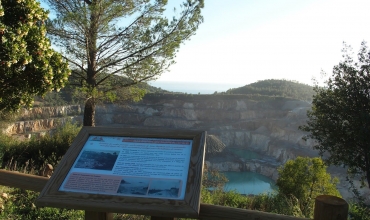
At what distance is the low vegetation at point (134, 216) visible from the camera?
4.00 meters

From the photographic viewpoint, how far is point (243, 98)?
43406mm

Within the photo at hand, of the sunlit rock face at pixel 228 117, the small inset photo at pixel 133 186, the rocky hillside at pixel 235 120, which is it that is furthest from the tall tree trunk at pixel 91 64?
the sunlit rock face at pixel 228 117

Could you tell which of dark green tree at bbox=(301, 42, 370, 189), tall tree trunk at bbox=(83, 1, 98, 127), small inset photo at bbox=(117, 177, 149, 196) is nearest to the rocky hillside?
tall tree trunk at bbox=(83, 1, 98, 127)

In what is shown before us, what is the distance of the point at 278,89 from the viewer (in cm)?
4569

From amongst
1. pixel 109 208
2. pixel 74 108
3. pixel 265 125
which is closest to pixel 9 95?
pixel 109 208

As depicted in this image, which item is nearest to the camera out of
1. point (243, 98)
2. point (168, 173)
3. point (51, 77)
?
point (168, 173)

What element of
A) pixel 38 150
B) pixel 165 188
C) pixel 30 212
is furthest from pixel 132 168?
pixel 38 150

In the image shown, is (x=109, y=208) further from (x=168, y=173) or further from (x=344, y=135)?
(x=344, y=135)

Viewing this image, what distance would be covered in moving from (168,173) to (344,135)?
17.6ft

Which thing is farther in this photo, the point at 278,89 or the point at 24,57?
the point at 278,89

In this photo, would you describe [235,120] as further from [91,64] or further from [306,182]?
[91,64]

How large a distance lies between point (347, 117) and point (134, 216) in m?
4.53

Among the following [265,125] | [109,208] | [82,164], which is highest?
[82,164]

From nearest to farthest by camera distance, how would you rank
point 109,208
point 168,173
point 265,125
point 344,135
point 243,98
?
1. point 109,208
2. point 168,173
3. point 344,135
4. point 265,125
5. point 243,98
